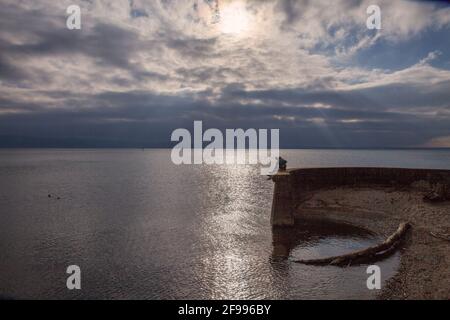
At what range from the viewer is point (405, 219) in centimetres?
3067

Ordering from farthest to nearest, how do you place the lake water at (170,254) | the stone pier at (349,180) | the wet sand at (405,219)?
the stone pier at (349,180), the lake water at (170,254), the wet sand at (405,219)

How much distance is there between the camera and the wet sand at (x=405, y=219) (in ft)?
57.7

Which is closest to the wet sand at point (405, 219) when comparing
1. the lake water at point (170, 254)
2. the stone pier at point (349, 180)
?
the stone pier at point (349, 180)

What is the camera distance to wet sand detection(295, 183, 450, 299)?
57.7ft

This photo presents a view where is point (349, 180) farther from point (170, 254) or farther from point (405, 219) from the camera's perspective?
point (170, 254)

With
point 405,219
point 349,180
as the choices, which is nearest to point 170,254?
point 405,219

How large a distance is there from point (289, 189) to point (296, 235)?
475 cm

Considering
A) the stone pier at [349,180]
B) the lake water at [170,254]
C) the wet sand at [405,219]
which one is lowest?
the lake water at [170,254]

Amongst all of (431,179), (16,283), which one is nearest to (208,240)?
(16,283)

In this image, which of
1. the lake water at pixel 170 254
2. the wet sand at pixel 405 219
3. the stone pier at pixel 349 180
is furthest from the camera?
the stone pier at pixel 349 180

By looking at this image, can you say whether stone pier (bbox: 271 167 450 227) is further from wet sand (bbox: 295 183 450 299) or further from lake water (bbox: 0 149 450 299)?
lake water (bbox: 0 149 450 299)

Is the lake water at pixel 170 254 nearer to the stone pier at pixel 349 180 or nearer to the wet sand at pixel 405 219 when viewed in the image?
the wet sand at pixel 405 219

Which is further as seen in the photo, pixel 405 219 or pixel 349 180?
pixel 349 180
